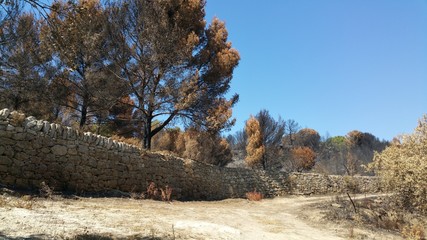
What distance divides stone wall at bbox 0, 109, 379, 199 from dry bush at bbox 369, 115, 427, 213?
774cm

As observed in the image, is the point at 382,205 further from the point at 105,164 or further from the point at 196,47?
the point at 196,47

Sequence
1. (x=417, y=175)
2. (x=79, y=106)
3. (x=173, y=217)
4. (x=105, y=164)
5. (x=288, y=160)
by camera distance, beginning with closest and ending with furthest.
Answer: (x=173, y=217), (x=417, y=175), (x=105, y=164), (x=79, y=106), (x=288, y=160)

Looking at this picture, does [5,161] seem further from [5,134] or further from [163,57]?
[163,57]

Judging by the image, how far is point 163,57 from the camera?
57.7ft

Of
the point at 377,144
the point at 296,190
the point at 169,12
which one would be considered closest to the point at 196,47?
the point at 169,12

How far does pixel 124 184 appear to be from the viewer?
13.2 m

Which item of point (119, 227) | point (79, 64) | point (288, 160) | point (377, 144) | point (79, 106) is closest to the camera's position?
point (119, 227)

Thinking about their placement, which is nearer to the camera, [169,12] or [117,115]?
[169,12]

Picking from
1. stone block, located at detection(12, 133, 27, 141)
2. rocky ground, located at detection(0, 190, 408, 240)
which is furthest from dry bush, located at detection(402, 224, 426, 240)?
stone block, located at detection(12, 133, 27, 141)

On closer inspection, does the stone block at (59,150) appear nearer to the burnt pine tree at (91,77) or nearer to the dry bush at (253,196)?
the burnt pine tree at (91,77)

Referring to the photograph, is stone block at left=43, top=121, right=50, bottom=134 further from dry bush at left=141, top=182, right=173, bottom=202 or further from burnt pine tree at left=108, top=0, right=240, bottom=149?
burnt pine tree at left=108, top=0, right=240, bottom=149

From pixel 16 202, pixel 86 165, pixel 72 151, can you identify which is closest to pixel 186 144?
pixel 86 165

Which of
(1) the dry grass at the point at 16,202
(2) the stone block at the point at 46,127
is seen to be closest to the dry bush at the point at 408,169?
(1) the dry grass at the point at 16,202

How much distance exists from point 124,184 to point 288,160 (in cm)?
2601
